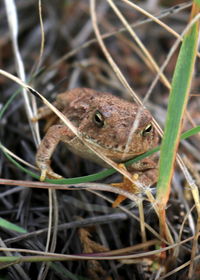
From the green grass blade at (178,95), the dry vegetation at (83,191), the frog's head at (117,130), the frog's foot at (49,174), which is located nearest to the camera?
the green grass blade at (178,95)

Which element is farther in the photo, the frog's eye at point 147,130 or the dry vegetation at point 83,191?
the frog's eye at point 147,130

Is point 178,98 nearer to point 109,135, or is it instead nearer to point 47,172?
point 109,135

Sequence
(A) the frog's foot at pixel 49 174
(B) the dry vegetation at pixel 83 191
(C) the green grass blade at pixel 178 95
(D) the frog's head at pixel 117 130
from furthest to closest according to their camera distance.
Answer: (A) the frog's foot at pixel 49 174 < (D) the frog's head at pixel 117 130 < (B) the dry vegetation at pixel 83 191 < (C) the green grass blade at pixel 178 95

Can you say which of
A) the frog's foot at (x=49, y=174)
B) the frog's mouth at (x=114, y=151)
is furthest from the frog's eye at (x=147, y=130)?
the frog's foot at (x=49, y=174)

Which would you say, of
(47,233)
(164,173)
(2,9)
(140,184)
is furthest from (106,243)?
(2,9)

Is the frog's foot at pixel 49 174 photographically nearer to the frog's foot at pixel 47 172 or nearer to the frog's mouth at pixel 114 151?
the frog's foot at pixel 47 172

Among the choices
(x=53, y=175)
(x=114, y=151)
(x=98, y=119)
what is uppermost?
(x=98, y=119)

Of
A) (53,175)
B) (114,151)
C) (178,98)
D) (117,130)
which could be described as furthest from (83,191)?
(178,98)
